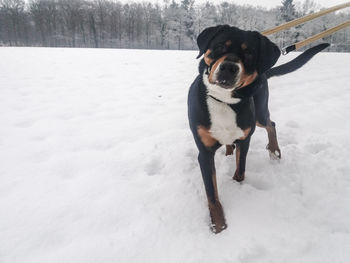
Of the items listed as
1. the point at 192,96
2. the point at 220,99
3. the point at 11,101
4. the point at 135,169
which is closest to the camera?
the point at 220,99

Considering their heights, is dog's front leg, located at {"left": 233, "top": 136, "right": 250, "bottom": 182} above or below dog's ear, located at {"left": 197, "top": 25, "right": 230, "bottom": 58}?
below

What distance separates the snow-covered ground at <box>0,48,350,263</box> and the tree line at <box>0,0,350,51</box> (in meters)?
44.4

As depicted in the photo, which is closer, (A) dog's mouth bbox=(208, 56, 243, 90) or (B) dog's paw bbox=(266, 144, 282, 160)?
(A) dog's mouth bbox=(208, 56, 243, 90)

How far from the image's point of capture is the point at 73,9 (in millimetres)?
45906

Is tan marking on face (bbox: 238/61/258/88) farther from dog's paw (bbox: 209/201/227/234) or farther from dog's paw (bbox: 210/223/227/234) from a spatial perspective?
dog's paw (bbox: 210/223/227/234)

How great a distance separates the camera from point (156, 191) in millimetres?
2016

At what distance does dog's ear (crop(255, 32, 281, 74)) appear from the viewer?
1.82 meters

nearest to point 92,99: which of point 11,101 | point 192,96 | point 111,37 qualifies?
point 11,101

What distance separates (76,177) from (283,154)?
218cm

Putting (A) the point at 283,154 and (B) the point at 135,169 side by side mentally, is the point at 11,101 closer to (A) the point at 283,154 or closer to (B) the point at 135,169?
(B) the point at 135,169

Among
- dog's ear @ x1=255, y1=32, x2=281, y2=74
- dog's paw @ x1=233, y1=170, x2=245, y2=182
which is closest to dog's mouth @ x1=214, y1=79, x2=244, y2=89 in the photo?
dog's ear @ x1=255, y1=32, x2=281, y2=74

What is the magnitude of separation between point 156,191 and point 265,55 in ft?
4.80

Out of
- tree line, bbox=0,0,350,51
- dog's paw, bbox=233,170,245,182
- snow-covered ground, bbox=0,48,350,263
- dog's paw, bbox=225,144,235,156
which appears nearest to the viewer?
snow-covered ground, bbox=0,48,350,263

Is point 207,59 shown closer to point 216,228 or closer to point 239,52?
point 239,52
